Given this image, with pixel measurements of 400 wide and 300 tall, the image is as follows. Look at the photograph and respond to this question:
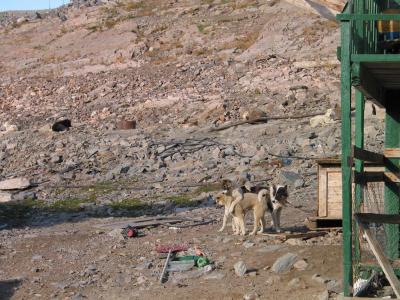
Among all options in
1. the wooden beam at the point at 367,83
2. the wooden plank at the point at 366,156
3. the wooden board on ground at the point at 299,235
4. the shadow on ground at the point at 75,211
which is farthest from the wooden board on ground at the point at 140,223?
the wooden plank at the point at 366,156

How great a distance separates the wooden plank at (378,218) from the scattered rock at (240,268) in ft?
9.39

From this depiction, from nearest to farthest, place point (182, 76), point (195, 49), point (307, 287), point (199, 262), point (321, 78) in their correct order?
point (307, 287)
point (199, 262)
point (321, 78)
point (182, 76)
point (195, 49)

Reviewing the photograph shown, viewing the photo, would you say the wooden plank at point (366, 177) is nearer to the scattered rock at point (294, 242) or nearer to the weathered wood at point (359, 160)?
the weathered wood at point (359, 160)

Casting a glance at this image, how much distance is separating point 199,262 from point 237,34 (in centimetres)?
2375

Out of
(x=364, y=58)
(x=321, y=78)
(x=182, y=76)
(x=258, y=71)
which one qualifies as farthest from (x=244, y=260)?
(x=182, y=76)

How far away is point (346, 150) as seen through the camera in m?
6.12

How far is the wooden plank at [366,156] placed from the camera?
6448mm

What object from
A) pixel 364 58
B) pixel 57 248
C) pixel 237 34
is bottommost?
pixel 57 248

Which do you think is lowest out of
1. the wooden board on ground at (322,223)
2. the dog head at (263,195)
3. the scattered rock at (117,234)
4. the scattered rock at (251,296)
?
the scattered rock at (251,296)

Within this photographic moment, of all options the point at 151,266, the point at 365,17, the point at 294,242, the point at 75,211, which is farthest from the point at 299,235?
the point at 75,211

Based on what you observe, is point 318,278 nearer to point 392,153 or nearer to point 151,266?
point 392,153

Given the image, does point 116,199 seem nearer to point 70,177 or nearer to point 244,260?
point 70,177

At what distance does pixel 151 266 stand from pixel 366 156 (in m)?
3.97

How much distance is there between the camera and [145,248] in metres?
11.1
